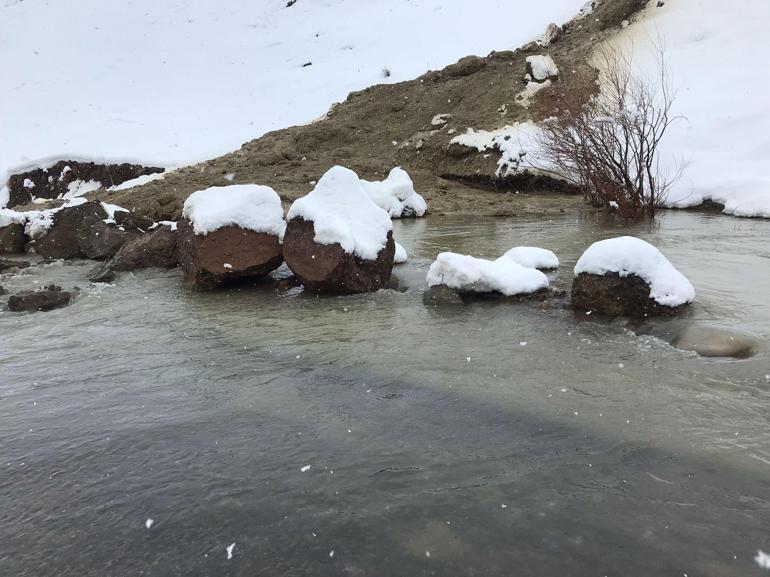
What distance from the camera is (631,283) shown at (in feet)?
A: 19.7

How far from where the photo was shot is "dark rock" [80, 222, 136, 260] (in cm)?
1072

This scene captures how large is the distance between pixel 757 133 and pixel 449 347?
13.2 meters

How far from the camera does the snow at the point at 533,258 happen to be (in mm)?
8195

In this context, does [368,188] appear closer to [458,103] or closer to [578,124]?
[578,124]

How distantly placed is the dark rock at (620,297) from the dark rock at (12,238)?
1117 cm

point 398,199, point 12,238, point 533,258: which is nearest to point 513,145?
point 398,199

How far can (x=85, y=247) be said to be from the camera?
429 inches

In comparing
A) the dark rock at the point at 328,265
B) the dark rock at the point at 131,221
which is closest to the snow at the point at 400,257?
the dark rock at the point at 328,265

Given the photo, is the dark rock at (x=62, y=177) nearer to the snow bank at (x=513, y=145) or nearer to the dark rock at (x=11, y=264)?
the snow bank at (x=513, y=145)

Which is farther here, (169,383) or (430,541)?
A: (169,383)

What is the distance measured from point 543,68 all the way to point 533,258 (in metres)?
14.1

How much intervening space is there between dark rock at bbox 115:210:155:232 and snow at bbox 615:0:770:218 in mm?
11784

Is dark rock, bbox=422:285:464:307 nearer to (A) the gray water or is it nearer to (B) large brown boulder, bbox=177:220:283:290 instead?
(A) the gray water

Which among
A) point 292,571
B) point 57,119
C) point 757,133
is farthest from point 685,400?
point 57,119
